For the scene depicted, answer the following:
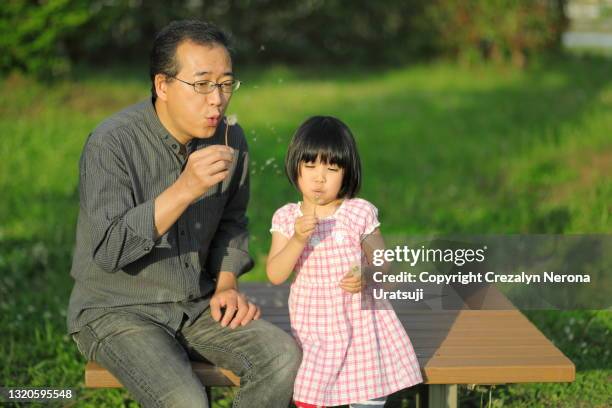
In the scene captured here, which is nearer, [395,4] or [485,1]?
[485,1]

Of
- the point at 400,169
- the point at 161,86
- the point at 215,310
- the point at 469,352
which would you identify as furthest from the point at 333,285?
the point at 400,169

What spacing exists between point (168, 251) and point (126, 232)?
0.32 m

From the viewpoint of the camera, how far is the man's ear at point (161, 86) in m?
3.19

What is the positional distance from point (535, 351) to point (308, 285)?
2.72 feet

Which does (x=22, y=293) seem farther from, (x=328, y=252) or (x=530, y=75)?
(x=530, y=75)

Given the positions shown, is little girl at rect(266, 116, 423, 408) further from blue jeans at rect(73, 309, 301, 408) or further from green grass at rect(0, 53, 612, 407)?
green grass at rect(0, 53, 612, 407)

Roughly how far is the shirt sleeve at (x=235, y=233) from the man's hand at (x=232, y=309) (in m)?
0.16

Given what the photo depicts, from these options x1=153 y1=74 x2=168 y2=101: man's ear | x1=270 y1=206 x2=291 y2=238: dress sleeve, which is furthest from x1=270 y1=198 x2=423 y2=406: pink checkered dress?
x1=153 y1=74 x2=168 y2=101: man's ear

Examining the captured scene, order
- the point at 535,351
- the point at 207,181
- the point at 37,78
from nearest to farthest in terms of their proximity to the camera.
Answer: the point at 207,181 < the point at 535,351 < the point at 37,78

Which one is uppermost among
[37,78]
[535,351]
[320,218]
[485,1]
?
[485,1]

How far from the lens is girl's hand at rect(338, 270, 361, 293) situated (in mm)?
3062

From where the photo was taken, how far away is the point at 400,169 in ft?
26.4

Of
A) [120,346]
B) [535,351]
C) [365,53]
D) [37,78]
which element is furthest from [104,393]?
[365,53]

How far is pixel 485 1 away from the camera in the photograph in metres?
13.9
